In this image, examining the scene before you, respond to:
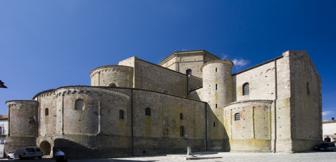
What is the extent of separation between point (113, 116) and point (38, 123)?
8673 mm

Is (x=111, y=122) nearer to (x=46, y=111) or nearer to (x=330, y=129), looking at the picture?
(x=46, y=111)

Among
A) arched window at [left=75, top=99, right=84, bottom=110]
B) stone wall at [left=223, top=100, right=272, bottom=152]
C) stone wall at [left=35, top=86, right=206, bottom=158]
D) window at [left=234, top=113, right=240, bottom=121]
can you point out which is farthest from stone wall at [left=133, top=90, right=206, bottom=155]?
arched window at [left=75, top=99, right=84, bottom=110]

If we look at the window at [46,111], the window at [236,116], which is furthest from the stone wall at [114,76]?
the window at [236,116]

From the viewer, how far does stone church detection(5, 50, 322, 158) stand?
2431 cm

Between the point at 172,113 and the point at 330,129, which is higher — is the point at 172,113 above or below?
above

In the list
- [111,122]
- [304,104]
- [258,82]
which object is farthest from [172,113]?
[304,104]

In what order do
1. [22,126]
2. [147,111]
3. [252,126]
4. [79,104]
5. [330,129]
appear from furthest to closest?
[330,129], [252,126], [22,126], [147,111], [79,104]

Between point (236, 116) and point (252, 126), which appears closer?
point (252, 126)

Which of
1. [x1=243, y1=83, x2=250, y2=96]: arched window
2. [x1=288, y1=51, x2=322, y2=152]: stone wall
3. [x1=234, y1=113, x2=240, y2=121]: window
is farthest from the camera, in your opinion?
[x1=243, y1=83, x2=250, y2=96]: arched window

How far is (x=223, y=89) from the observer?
3409 centimetres

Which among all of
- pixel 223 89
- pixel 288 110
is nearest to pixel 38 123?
pixel 223 89

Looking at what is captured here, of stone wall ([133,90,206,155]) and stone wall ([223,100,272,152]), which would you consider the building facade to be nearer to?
stone wall ([223,100,272,152])

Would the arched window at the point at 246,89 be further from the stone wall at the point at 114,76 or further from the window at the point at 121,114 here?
the window at the point at 121,114

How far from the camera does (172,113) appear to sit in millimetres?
30562
